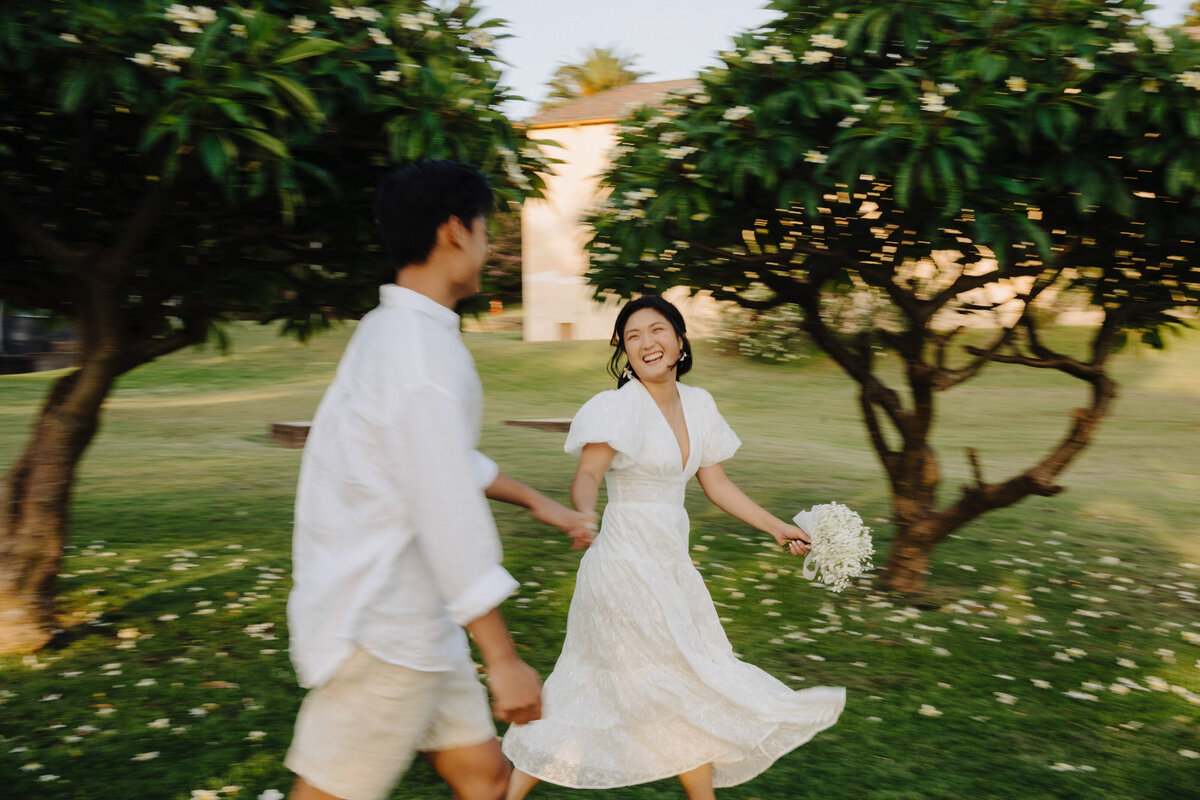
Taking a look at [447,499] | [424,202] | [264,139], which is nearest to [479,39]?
[264,139]

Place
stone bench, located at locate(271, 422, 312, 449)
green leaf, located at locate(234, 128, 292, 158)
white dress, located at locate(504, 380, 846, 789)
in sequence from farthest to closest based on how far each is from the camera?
1. stone bench, located at locate(271, 422, 312, 449)
2. green leaf, located at locate(234, 128, 292, 158)
3. white dress, located at locate(504, 380, 846, 789)

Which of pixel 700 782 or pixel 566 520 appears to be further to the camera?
Answer: pixel 700 782

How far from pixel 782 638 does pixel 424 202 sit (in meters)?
5.26

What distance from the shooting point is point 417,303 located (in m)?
Result: 2.41

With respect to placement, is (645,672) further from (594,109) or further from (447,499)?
(594,109)

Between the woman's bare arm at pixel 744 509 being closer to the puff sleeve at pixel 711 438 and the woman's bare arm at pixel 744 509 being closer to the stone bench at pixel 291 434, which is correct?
the puff sleeve at pixel 711 438

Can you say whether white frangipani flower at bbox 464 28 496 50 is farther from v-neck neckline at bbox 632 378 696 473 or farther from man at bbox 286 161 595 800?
man at bbox 286 161 595 800

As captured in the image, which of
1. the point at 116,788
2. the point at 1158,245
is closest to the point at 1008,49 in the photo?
the point at 1158,245

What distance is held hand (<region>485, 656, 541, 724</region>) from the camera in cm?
231

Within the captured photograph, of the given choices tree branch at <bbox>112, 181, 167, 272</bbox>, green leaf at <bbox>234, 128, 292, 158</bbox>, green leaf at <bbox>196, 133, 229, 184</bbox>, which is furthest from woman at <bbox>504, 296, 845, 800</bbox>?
tree branch at <bbox>112, 181, 167, 272</bbox>

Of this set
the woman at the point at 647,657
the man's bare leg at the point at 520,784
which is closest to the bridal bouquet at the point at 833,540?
the woman at the point at 647,657

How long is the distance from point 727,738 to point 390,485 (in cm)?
201

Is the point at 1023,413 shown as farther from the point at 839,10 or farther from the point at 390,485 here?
the point at 390,485

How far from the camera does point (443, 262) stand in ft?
8.15
